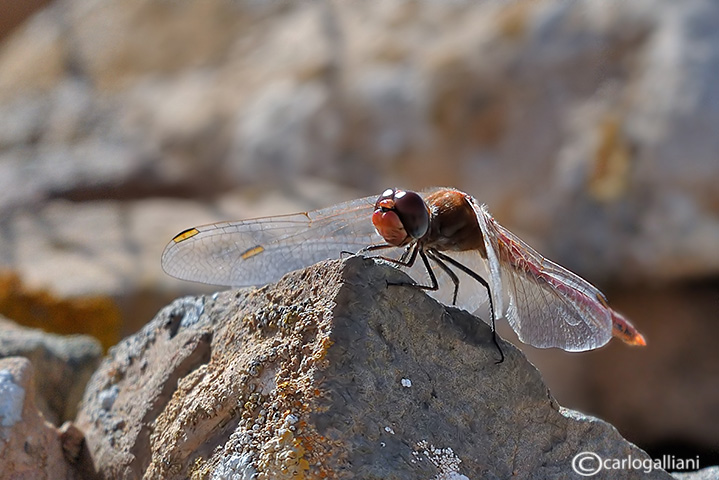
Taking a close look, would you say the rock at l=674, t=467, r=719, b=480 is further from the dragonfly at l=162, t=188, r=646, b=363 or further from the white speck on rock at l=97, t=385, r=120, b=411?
the white speck on rock at l=97, t=385, r=120, b=411

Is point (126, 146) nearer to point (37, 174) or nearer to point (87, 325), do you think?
point (37, 174)

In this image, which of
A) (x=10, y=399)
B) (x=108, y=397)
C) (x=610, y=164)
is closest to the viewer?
(x=10, y=399)

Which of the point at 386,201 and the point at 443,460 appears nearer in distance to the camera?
the point at 443,460

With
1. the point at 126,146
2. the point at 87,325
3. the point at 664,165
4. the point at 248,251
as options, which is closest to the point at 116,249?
the point at 87,325

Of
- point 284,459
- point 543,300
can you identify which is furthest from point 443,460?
point 543,300

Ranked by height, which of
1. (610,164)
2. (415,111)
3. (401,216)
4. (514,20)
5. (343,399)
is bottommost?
(610,164)

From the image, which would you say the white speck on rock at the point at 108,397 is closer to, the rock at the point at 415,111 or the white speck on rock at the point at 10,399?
the white speck on rock at the point at 10,399

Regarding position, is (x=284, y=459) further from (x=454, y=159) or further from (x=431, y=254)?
(x=454, y=159)

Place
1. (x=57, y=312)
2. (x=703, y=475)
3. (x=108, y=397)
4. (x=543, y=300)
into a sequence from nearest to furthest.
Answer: (x=543, y=300)
(x=108, y=397)
(x=703, y=475)
(x=57, y=312)

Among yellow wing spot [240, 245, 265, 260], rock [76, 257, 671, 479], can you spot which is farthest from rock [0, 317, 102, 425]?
yellow wing spot [240, 245, 265, 260]
